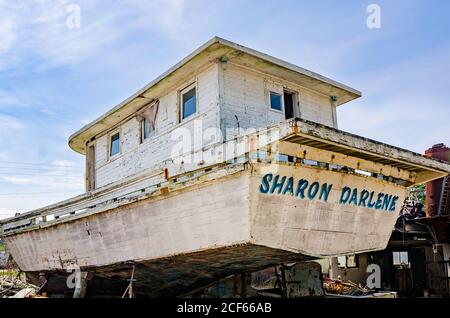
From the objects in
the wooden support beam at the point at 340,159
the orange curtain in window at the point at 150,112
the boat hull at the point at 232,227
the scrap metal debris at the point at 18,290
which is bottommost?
the scrap metal debris at the point at 18,290

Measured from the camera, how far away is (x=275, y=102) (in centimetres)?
923

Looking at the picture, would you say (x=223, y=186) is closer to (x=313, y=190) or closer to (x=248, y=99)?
(x=313, y=190)

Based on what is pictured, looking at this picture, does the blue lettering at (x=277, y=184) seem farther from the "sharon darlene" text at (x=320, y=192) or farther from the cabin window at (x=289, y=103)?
the cabin window at (x=289, y=103)

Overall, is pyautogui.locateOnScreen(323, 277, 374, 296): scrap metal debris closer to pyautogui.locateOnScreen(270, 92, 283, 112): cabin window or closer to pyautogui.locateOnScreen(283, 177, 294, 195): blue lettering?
pyautogui.locateOnScreen(270, 92, 283, 112): cabin window

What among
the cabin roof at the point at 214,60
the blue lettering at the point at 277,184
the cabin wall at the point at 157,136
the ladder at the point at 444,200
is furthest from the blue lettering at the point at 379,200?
the ladder at the point at 444,200

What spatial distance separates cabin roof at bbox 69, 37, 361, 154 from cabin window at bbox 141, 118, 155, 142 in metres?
0.39

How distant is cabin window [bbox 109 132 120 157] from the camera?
1169 cm

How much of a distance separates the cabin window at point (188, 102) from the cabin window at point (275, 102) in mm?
1594

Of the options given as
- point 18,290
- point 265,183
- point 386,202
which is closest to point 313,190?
point 265,183

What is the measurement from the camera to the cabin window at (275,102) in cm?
915

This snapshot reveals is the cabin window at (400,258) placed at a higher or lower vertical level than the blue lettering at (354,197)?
lower
